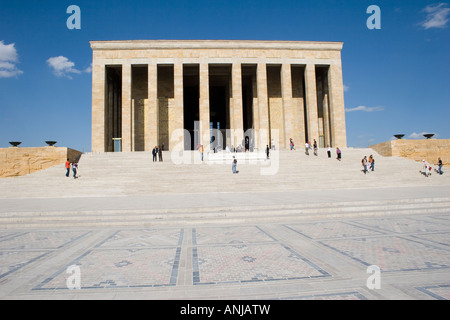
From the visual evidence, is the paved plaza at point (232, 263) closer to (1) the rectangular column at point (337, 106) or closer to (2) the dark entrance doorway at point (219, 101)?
(2) the dark entrance doorway at point (219, 101)

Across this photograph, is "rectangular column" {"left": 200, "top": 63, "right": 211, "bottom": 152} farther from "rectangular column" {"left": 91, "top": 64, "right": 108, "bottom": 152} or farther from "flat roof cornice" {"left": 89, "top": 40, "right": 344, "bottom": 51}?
"rectangular column" {"left": 91, "top": 64, "right": 108, "bottom": 152}

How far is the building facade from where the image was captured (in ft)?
82.4

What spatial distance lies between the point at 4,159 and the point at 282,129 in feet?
79.9

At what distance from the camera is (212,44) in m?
25.7

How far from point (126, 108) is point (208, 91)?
8.21 metres

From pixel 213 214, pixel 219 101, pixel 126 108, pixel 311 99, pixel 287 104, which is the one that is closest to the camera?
pixel 213 214

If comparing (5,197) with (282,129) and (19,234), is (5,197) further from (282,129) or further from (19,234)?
(282,129)

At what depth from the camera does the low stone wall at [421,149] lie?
65.2 ft

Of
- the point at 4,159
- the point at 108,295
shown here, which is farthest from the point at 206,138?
the point at 108,295

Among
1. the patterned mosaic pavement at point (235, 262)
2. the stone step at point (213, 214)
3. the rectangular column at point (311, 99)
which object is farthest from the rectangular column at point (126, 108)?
the patterned mosaic pavement at point (235, 262)

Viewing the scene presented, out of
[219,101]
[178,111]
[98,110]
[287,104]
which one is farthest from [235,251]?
[219,101]

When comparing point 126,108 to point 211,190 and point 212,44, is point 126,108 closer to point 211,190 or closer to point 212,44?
point 212,44

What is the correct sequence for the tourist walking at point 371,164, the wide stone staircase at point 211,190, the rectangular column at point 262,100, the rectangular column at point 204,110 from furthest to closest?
the rectangular column at point 262,100 → the rectangular column at point 204,110 → the tourist walking at point 371,164 → the wide stone staircase at point 211,190

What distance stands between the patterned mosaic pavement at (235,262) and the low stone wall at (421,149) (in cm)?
1689
